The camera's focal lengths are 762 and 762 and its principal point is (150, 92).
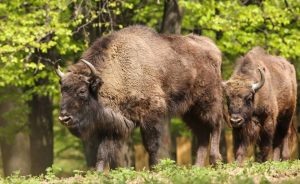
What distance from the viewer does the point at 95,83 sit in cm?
1295

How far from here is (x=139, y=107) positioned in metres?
13.2

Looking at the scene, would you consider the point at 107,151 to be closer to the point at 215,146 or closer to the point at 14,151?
the point at 215,146

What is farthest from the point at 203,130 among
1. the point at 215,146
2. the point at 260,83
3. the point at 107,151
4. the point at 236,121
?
the point at 107,151

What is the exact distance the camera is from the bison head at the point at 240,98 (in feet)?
48.0

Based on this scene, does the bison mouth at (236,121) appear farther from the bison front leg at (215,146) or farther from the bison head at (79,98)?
the bison head at (79,98)

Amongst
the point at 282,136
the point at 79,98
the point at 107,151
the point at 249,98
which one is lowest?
the point at 282,136

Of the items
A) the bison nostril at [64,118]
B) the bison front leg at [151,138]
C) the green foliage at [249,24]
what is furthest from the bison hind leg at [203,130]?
the green foliage at [249,24]

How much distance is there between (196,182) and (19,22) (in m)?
12.7

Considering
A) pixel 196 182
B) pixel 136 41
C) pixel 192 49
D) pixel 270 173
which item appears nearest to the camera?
pixel 196 182

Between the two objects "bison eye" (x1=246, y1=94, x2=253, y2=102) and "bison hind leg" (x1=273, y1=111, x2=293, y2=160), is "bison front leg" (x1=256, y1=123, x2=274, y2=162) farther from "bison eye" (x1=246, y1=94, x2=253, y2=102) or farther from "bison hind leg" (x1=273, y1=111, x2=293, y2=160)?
"bison hind leg" (x1=273, y1=111, x2=293, y2=160)

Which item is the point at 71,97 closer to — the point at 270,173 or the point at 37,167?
the point at 270,173

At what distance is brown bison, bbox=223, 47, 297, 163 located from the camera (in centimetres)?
1491

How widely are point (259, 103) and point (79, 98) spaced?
429 centimetres

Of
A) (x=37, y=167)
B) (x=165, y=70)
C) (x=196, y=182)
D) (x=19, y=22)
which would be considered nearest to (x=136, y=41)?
(x=165, y=70)
